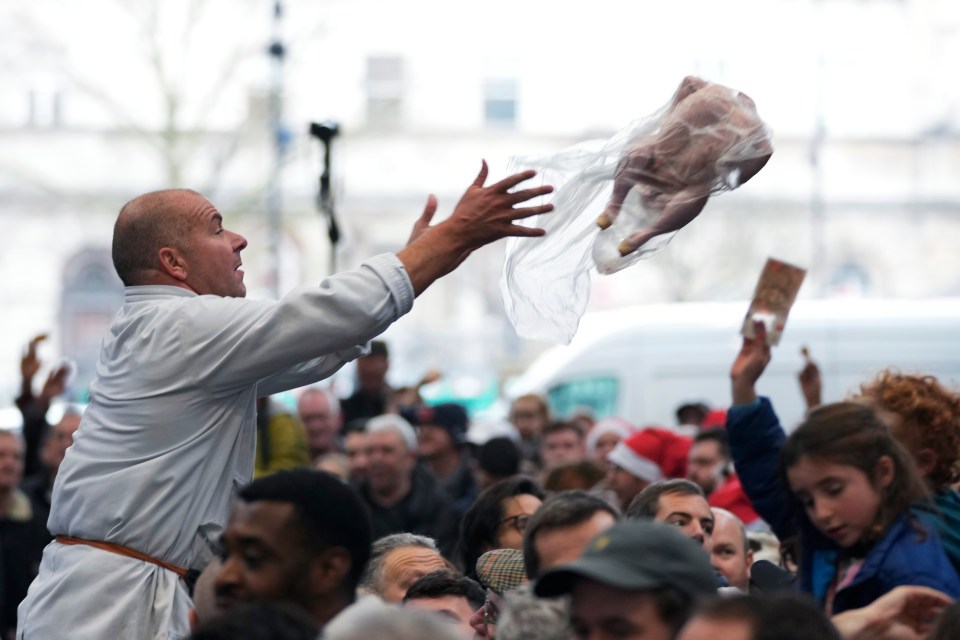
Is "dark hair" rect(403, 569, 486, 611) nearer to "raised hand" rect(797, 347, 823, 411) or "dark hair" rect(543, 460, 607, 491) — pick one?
"raised hand" rect(797, 347, 823, 411)

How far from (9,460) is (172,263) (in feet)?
14.6

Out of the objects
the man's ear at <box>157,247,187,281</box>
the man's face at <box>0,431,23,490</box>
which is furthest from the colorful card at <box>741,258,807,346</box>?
the man's face at <box>0,431,23,490</box>

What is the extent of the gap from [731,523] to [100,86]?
73.9 ft

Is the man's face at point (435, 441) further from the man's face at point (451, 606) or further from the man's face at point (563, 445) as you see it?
the man's face at point (451, 606)

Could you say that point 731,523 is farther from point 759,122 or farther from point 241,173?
point 241,173

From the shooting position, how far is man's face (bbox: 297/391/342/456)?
10.5 metres

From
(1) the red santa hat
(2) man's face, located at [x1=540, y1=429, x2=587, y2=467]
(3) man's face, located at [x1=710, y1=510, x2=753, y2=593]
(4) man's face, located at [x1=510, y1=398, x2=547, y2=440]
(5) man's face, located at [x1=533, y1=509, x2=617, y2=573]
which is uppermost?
(5) man's face, located at [x1=533, y1=509, x2=617, y2=573]

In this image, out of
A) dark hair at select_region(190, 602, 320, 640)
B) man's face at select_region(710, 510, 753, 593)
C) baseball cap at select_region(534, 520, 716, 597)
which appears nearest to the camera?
dark hair at select_region(190, 602, 320, 640)

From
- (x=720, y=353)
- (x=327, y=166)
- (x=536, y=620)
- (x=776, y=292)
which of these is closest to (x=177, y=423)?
(x=536, y=620)

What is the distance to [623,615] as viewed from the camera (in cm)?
306

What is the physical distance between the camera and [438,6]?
31.3 metres

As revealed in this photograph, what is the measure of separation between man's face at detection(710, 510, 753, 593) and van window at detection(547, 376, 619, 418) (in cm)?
972

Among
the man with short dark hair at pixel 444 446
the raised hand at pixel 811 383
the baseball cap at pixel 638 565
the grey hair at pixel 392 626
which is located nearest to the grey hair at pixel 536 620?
the baseball cap at pixel 638 565

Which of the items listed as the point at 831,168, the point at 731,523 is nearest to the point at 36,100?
the point at 831,168
